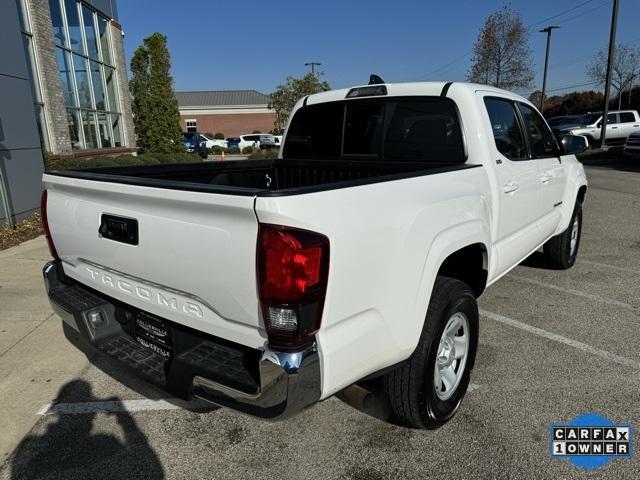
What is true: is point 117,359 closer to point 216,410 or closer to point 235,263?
point 216,410

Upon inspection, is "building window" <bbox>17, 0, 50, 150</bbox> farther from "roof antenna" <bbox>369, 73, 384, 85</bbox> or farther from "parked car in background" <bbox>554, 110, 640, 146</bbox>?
"parked car in background" <bbox>554, 110, 640, 146</bbox>

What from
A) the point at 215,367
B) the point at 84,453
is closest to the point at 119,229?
the point at 215,367

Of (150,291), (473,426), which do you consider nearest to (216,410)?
(150,291)

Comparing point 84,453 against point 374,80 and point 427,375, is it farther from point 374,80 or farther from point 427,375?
point 374,80

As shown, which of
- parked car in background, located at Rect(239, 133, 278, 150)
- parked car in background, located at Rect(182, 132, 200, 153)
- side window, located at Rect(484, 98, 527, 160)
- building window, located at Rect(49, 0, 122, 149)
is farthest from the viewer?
parked car in background, located at Rect(239, 133, 278, 150)

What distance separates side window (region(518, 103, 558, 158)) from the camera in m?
4.11

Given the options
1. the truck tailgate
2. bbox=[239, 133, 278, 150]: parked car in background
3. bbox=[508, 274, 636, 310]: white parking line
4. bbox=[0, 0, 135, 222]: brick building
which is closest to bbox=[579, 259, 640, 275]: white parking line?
bbox=[508, 274, 636, 310]: white parking line

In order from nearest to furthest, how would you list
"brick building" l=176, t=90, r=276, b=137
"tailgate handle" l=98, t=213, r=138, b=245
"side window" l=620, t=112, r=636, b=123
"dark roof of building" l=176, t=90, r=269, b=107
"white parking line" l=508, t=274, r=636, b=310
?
"tailgate handle" l=98, t=213, r=138, b=245 < "white parking line" l=508, t=274, r=636, b=310 < "side window" l=620, t=112, r=636, b=123 < "brick building" l=176, t=90, r=276, b=137 < "dark roof of building" l=176, t=90, r=269, b=107

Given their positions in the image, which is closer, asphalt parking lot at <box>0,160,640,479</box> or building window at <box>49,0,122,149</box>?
asphalt parking lot at <box>0,160,640,479</box>

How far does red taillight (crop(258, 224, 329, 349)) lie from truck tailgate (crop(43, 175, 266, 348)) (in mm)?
56

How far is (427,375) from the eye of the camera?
94.2 inches

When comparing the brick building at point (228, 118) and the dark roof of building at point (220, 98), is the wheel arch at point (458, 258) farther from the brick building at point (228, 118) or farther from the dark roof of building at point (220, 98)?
the dark roof of building at point (220, 98)

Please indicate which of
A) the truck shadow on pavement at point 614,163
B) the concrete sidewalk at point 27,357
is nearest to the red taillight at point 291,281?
the concrete sidewalk at point 27,357

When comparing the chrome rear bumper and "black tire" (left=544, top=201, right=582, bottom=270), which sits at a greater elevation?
the chrome rear bumper
